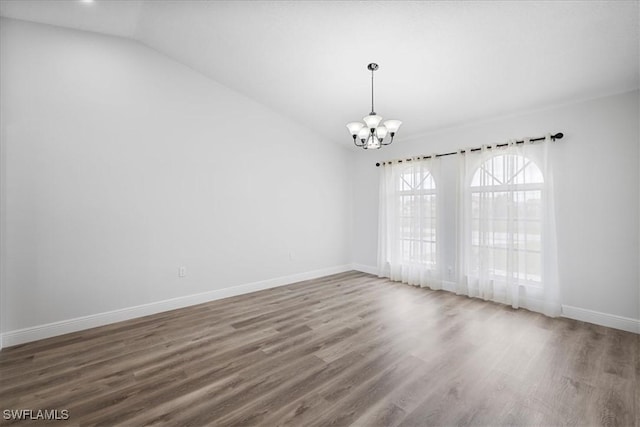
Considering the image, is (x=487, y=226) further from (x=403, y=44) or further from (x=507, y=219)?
(x=403, y=44)

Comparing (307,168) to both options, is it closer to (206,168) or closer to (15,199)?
(206,168)

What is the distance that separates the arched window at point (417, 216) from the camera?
4.76 m

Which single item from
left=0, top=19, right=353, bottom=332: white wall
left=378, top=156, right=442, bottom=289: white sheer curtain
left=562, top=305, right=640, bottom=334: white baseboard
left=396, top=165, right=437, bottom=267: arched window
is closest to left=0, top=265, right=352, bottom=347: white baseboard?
left=0, top=19, right=353, bottom=332: white wall

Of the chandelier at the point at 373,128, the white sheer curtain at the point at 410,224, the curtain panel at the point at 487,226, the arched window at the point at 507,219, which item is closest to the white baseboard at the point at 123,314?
the white sheer curtain at the point at 410,224

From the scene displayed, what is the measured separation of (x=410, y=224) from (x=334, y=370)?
133 inches

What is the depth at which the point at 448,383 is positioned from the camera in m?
2.10

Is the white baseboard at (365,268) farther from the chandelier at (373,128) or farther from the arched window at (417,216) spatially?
the chandelier at (373,128)

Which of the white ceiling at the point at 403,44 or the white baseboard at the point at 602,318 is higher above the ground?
the white ceiling at the point at 403,44

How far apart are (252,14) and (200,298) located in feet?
12.0

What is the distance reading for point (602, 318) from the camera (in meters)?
3.19

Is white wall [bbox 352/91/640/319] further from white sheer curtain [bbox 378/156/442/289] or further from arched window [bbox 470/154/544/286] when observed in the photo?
white sheer curtain [bbox 378/156/442/289]

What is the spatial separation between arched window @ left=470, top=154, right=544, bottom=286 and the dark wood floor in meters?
0.68

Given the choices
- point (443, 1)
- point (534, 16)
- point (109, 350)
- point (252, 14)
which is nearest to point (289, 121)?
point (252, 14)

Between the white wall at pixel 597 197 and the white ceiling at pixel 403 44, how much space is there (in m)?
0.25
